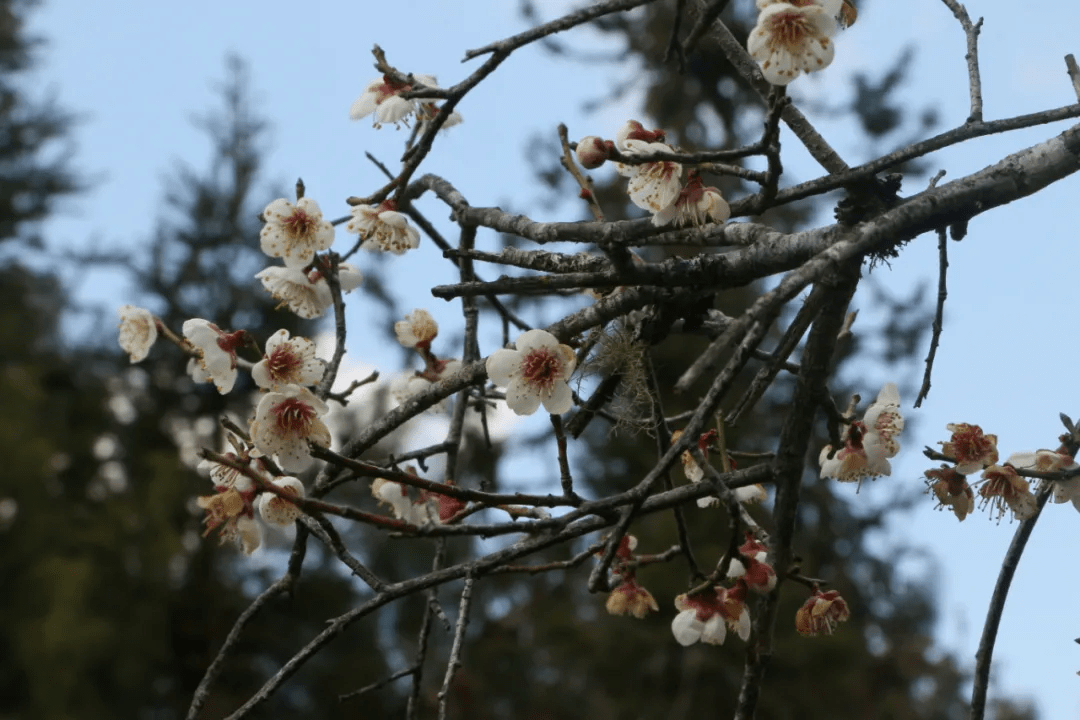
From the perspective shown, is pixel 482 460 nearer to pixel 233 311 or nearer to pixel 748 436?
pixel 748 436

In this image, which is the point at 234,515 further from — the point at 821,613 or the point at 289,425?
the point at 821,613

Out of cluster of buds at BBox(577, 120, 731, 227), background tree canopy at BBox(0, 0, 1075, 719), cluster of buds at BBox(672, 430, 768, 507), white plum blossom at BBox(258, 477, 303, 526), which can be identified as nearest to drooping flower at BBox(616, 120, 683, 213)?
cluster of buds at BBox(577, 120, 731, 227)

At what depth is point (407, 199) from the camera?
2131 millimetres

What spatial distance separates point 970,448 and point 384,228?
1045mm

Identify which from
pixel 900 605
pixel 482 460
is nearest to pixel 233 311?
pixel 482 460

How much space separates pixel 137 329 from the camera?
6.36 feet

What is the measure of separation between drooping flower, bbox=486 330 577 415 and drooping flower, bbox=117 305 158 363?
862 millimetres

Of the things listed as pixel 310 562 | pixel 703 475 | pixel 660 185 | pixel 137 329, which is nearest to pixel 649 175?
pixel 660 185

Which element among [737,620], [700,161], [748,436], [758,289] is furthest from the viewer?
[748,436]

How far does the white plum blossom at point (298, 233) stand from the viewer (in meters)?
1.77

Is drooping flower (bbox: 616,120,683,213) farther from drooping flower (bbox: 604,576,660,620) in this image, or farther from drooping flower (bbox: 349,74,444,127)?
drooping flower (bbox: 604,576,660,620)

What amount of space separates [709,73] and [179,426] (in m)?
6.76

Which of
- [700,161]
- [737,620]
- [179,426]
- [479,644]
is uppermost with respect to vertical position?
[179,426]

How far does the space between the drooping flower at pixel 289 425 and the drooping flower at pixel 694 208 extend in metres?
0.53
